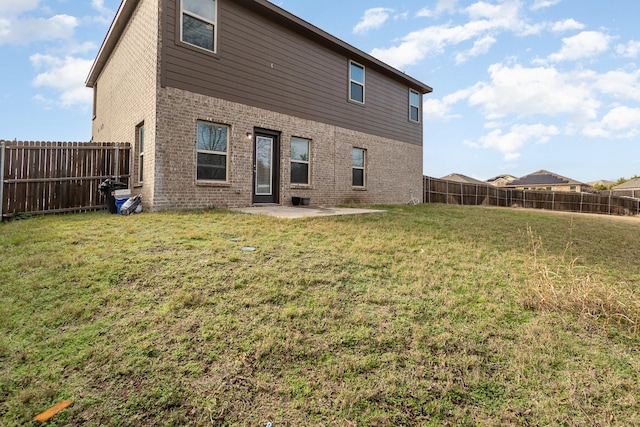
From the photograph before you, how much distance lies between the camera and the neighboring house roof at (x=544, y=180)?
4197 cm

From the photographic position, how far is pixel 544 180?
4341 centimetres

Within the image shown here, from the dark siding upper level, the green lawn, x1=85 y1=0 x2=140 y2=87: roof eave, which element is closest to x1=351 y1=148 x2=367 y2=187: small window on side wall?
the dark siding upper level

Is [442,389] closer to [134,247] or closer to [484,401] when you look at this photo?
[484,401]

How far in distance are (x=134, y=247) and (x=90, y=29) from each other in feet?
37.8

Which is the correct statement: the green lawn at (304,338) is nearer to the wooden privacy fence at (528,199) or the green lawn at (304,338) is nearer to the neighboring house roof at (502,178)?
the wooden privacy fence at (528,199)

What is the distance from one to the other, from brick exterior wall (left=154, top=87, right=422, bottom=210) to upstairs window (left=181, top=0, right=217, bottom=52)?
1.41m

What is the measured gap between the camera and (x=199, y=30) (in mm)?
7754

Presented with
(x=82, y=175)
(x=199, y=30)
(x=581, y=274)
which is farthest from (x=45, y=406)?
(x=199, y=30)

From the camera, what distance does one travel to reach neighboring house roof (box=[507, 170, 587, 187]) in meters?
42.0

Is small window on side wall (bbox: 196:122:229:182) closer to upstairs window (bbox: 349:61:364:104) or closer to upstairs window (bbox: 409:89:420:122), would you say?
upstairs window (bbox: 349:61:364:104)

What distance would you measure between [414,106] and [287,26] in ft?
26.2

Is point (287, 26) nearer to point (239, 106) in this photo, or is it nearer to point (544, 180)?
point (239, 106)

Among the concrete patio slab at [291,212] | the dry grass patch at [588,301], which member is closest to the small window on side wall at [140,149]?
the concrete patio slab at [291,212]

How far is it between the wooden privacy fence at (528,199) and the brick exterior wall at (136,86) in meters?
13.8
